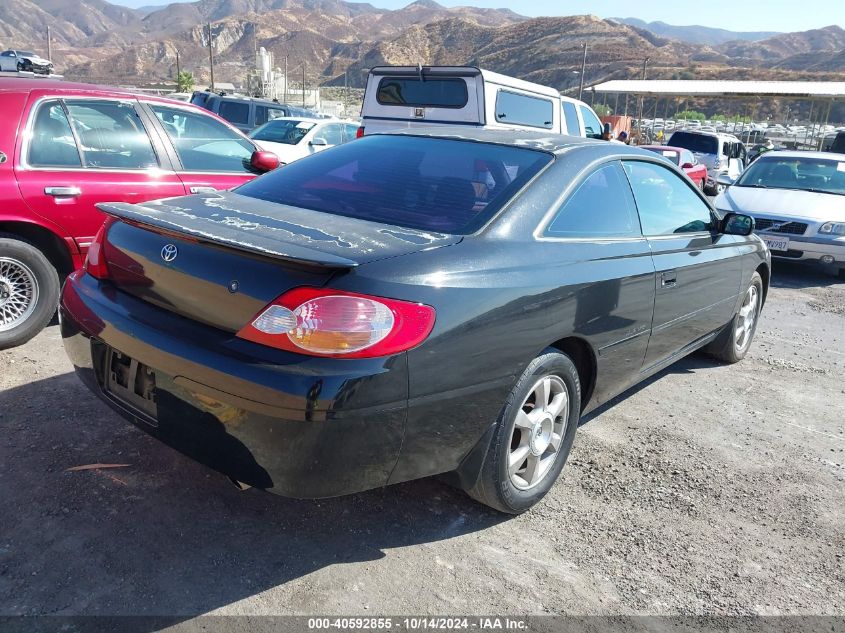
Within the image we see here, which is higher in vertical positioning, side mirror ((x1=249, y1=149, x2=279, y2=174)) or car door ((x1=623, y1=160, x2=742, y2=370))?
side mirror ((x1=249, y1=149, x2=279, y2=174))

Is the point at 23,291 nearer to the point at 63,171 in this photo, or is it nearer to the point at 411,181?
the point at 63,171

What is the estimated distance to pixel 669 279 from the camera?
362 centimetres

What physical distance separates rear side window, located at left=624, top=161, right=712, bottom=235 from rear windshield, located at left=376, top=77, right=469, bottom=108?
5310 mm

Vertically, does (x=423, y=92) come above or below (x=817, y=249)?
above

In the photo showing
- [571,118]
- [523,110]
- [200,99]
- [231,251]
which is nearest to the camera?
[231,251]

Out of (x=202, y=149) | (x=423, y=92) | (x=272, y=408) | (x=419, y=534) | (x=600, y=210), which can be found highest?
(x=423, y=92)

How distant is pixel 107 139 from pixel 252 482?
139 inches

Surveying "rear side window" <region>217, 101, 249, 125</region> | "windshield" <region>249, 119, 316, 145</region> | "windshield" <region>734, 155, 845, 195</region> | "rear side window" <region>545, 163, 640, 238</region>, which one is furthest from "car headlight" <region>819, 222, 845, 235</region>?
"rear side window" <region>217, 101, 249, 125</region>

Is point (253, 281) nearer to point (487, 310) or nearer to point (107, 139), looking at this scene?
point (487, 310)

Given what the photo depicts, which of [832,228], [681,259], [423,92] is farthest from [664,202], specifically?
[423,92]

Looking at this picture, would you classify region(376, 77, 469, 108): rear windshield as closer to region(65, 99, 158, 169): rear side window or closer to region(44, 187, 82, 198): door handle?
region(65, 99, 158, 169): rear side window

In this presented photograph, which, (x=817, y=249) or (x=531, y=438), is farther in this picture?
(x=817, y=249)

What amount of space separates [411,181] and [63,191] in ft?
8.78

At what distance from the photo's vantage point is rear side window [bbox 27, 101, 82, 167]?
446 cm
